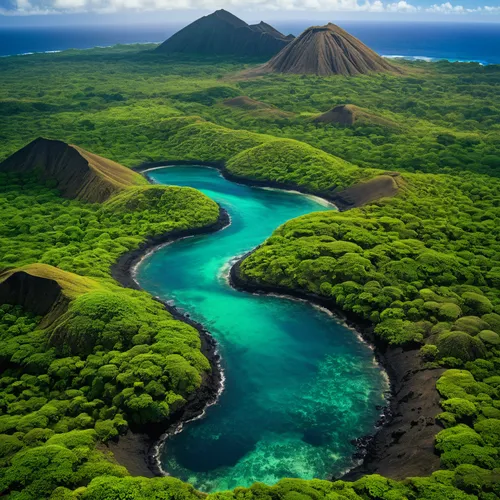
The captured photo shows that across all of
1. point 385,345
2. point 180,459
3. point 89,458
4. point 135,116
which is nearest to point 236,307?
point 385,345

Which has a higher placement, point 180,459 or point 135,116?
point 135,116

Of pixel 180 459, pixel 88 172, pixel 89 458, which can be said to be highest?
pixel 88 172

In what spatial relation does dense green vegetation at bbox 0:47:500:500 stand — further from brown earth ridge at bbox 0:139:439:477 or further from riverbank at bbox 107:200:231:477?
brown earth ridge at bbox 0:139:439:477

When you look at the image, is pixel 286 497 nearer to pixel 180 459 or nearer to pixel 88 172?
pixel 180 459

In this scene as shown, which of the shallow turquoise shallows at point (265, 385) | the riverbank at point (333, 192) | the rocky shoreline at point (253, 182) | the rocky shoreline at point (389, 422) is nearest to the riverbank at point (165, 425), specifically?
the rocky shoreline at point (389, 422)

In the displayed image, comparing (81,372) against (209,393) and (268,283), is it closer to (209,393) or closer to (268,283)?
(209,393)

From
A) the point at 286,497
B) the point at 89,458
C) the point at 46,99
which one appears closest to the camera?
the point at 286,497
